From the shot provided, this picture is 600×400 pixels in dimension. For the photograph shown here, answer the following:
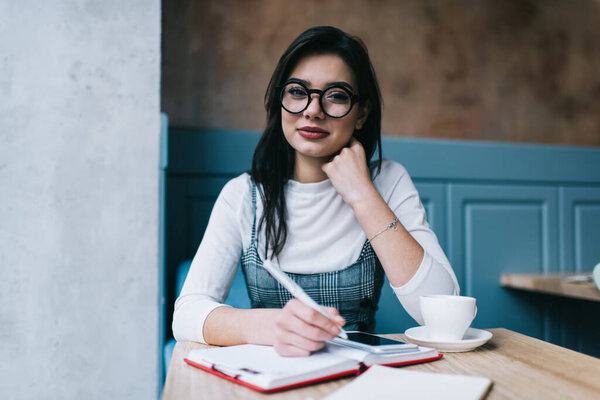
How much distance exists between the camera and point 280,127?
1290 millimetres

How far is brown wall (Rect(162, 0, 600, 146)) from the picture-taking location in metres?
2.07

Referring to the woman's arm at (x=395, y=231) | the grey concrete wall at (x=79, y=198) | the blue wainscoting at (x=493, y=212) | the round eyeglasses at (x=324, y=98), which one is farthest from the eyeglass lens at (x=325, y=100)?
the blue wainscoting at (x=493, y=212)

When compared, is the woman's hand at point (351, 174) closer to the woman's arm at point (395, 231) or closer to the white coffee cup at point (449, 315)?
the woman's arm at point (395, 231)

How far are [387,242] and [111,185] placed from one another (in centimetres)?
98

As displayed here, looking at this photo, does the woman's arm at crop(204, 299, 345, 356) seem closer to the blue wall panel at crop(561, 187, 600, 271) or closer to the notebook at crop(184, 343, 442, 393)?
the notebook at crop(184, 343, 442, 393)

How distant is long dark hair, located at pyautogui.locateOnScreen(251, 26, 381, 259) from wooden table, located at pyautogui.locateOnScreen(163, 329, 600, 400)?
0.44 m

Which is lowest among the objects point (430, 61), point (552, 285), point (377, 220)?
point (552, 285)

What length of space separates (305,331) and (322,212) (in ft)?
1.91

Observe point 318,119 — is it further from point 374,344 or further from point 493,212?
point 493,212

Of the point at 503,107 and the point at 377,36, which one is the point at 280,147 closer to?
the point at 377,36

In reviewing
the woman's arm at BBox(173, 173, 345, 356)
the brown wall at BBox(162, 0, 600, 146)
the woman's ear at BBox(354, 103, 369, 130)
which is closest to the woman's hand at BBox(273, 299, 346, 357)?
the woman's arm at BBox(173, 173, 345, 356)

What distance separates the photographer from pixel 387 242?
37.9 inches

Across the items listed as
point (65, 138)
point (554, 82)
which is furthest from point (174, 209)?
point (554, 82)

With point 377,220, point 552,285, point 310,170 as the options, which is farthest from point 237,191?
point 552,285
